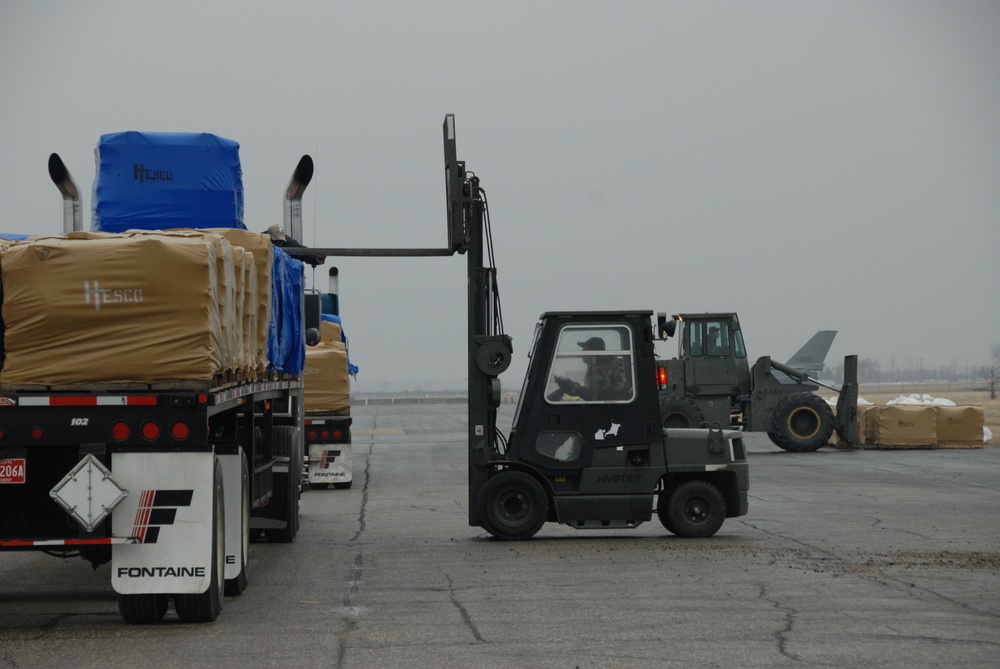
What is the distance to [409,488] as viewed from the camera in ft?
69.5

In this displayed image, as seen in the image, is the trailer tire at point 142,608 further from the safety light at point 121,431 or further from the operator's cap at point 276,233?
the operator's cap at point 276,233

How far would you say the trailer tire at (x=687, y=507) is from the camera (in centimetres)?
1344

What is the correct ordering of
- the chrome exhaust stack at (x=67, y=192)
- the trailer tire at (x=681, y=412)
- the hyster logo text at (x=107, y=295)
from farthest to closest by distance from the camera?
1. the trailer tire at (x=681, y=412)
2. the chrome exhaust stack at (x=67, y=192)
3. the hyster logo text at (x=107, y=295)

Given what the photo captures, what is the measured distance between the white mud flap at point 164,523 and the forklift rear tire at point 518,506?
5.46 m

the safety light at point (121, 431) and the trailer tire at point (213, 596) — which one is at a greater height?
the safety light at point (121, 431)

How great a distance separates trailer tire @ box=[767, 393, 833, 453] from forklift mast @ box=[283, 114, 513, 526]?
58.9ft

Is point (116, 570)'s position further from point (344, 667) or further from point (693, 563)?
point (693, 563)

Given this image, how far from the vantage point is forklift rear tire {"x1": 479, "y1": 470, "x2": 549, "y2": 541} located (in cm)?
1316

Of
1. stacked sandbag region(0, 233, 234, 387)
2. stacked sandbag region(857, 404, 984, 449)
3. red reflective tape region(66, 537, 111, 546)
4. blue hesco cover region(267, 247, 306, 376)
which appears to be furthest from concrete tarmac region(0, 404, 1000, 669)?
stacked sandbag region(857, 404, 984, 449)

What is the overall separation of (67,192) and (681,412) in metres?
17.9

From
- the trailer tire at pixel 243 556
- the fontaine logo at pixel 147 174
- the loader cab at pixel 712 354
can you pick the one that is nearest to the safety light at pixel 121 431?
the trailer tire at pixel 243 556

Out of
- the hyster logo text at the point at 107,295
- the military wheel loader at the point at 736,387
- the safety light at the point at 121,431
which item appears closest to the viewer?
the safety light at the point at 121,431

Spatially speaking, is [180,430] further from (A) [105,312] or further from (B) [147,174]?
(B) [147,174]

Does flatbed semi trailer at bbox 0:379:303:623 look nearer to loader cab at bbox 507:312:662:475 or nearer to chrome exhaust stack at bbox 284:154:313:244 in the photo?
loader cab at bbox 507:312:662:475
